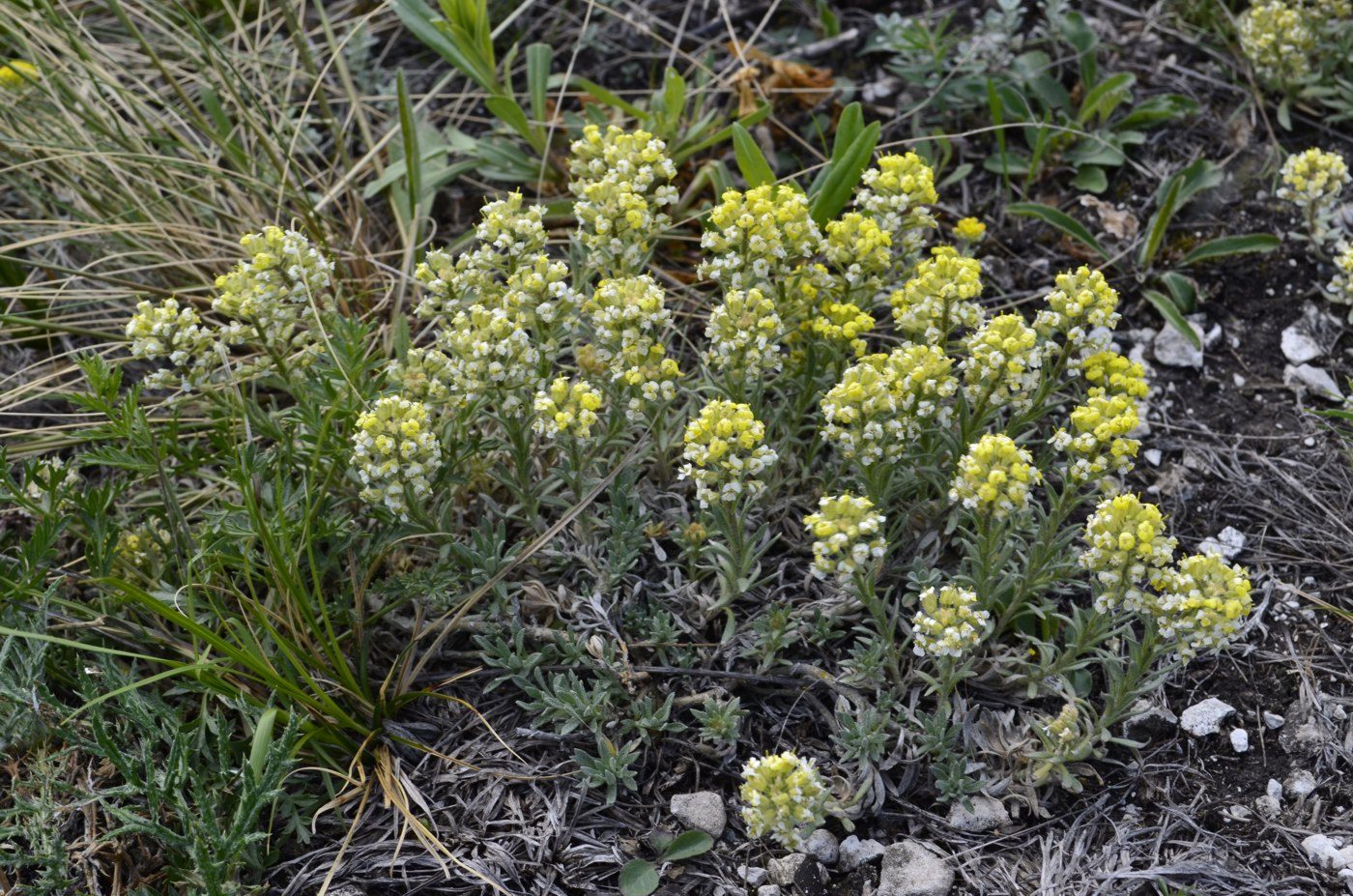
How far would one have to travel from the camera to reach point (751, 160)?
383cm

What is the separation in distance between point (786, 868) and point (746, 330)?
1.30 meters

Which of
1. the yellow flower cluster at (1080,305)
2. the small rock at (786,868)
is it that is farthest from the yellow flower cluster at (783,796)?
the yellow flower cluster at (1080,305)

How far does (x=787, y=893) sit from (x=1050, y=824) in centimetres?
67

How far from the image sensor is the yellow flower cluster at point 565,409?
2850mm

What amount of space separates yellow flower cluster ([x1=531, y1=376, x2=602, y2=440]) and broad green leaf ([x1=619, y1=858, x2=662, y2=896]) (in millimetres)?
1028

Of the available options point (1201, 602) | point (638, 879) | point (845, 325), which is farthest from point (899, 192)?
point (638, 879)

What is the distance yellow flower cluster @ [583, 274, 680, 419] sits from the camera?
2988mm

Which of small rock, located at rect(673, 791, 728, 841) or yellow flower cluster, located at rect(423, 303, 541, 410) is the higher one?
yellow flower cluster, located at rect(423, 303, 541, 410)

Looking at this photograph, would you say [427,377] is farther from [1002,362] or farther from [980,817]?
[980,817]

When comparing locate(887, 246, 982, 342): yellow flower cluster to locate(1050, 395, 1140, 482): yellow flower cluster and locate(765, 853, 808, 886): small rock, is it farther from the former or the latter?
locate(765, 853, 808, 886): small rock

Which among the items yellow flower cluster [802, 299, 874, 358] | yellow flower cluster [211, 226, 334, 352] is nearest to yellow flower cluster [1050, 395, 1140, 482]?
yellow flower cluster [802, 299, 874, 358]

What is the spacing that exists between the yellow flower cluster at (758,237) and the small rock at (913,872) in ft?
4.79

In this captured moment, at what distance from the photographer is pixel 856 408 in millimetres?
2857

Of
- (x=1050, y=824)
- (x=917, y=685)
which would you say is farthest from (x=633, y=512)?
(x=1050, y=824)
